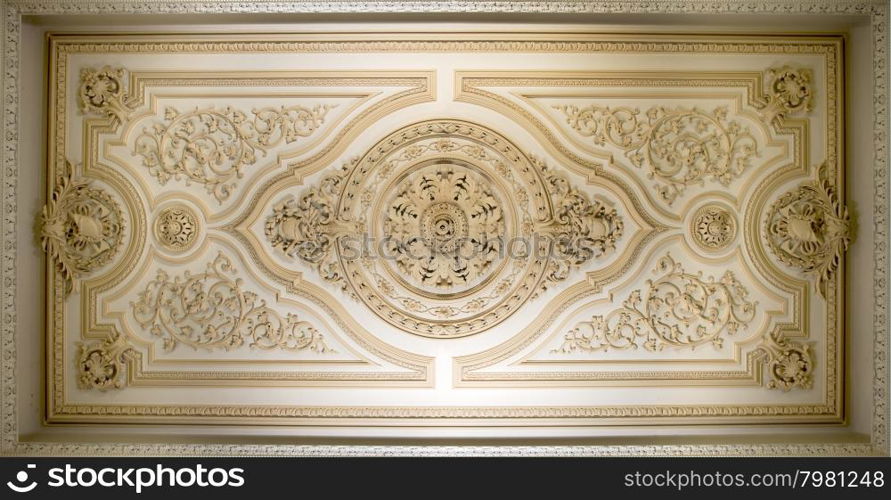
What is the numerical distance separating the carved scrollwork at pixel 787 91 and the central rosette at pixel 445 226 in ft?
3.89

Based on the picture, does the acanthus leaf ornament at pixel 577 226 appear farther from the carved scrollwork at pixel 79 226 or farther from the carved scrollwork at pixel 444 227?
the carved scrollwork at pixel 79 226

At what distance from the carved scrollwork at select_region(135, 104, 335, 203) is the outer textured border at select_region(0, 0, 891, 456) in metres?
0.39

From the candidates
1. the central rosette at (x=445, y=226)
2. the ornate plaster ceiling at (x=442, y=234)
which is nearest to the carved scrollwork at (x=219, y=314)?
the ornate plaster ceiling at (x=442, y=234)

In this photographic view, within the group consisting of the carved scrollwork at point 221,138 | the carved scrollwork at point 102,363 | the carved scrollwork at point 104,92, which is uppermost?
the carved scrollwork at point 104,92

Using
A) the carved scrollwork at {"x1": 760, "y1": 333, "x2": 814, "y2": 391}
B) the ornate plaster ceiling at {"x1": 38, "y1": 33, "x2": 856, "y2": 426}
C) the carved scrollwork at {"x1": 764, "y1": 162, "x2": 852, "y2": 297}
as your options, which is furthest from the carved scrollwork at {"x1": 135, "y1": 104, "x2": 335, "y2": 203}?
the carved scrollwork at {"x1": 760, "y1": 333, "x2": 814, "y2": 391}

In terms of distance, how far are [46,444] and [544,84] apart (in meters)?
2.46

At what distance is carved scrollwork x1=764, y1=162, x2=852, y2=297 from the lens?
6.36 feet

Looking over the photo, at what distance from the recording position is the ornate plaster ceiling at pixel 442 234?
1956mm

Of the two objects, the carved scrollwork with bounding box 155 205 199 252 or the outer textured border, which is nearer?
the outer textured border

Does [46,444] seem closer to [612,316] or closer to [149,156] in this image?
[149,156]

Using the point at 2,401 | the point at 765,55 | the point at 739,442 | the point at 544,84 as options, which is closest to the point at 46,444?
the point at 2,401

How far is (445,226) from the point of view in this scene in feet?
6.43

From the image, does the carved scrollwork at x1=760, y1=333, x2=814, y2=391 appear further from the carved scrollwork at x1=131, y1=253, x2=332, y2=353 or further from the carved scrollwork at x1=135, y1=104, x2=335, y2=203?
the carved scrollwork at x1=135, y1=104, x2=335, y2=203

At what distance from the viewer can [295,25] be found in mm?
1924
